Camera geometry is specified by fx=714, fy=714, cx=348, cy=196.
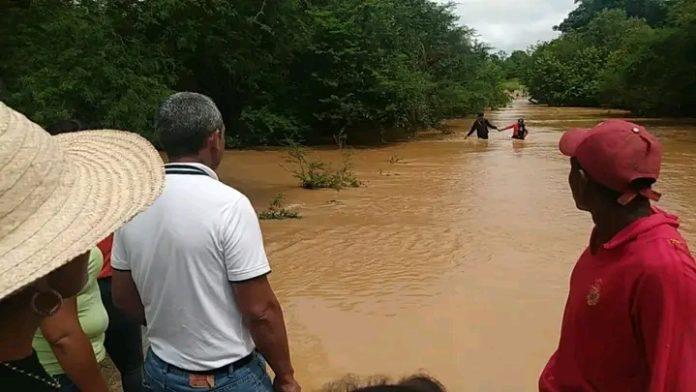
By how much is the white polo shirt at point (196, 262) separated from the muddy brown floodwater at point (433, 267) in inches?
119

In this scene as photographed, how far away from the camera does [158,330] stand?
2.32m

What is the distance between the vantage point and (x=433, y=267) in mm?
8234

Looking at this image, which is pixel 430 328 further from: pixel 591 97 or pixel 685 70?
pixel 591 97

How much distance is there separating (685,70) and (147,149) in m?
32.7

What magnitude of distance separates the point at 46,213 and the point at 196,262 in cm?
100

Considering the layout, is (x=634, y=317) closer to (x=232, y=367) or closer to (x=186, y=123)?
(x=232, y=367)

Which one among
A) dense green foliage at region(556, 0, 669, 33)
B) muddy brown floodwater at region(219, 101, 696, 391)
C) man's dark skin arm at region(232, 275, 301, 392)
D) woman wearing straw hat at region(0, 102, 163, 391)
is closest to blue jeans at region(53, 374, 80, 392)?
man's dark skin arm at region(232, 275, 301, 392)

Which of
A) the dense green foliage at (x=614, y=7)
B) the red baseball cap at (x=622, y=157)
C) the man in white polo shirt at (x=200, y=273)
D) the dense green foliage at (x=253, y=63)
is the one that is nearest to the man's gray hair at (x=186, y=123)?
the man in white polo shirt at (x=200, y=273)

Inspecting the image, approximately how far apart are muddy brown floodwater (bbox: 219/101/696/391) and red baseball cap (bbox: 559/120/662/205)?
3458mm

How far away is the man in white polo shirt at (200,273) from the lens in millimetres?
2141

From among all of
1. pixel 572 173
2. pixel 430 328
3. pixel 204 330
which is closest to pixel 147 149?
pixel 204 330

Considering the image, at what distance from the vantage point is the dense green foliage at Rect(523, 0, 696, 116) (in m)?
30.5

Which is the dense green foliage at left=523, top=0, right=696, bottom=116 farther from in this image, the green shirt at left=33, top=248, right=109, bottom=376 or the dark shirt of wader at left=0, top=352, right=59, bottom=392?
the dark shirt of wader at left=0, top=352, right=59, bottom=392

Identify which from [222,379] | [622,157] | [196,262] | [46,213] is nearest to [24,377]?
[46,213]
